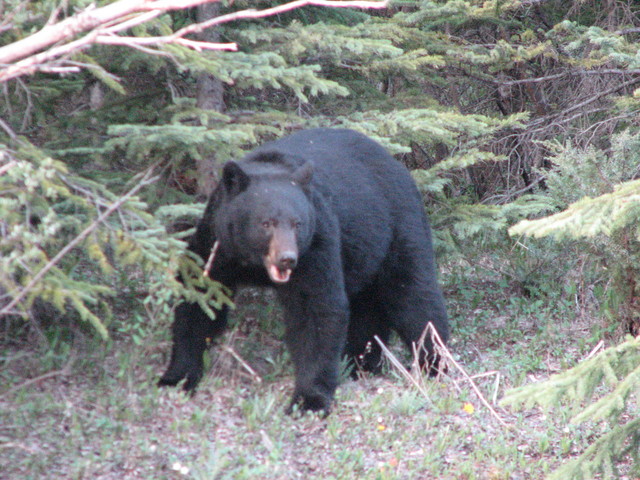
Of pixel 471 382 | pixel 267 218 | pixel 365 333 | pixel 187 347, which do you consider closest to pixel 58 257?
pixel 267 218

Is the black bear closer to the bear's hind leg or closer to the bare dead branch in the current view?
the bear's hind leg

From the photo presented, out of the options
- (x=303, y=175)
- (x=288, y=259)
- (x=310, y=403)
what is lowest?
(x=310, y=403)

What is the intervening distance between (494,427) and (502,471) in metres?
0.64

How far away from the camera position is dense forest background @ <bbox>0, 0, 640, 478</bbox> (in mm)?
3975

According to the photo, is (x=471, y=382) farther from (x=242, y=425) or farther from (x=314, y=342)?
(x=242, y=425)

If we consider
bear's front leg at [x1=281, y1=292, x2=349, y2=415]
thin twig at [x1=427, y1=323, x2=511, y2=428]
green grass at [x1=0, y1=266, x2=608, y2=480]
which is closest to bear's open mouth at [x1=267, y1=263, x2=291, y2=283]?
bear's front leg at [x1=281, y1=292, x2=349, y2=415]

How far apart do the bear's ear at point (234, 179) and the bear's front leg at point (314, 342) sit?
753mm

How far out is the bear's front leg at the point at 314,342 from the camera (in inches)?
206

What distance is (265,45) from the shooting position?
251 inches

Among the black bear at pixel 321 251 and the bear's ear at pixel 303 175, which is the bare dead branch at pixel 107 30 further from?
the bear's ear at pixel 303 175

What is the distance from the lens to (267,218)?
195 inches

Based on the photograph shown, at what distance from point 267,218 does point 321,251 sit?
492mm

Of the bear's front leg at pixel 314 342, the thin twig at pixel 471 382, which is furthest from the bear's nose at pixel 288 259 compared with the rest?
the thin twig at pixel 471 382

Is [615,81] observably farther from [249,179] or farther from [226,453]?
[226,453]
